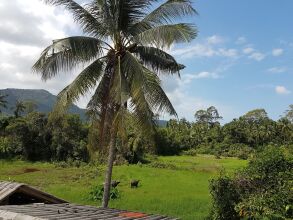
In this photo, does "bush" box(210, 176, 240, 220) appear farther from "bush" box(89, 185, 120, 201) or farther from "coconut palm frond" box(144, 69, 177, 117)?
"bush" box(89, 185, 120, 201)

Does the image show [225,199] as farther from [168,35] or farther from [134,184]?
[134,184]

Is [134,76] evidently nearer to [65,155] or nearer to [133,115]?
[133,115]

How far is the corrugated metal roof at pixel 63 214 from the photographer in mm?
7855

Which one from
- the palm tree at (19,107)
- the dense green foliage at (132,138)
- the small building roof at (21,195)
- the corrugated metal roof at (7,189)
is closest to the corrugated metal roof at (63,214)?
the corrugated metal roof at (7,189)

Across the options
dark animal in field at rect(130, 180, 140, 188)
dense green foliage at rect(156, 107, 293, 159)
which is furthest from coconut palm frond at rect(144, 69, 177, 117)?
dense green foliage at rect(156, 107, 293, 159)

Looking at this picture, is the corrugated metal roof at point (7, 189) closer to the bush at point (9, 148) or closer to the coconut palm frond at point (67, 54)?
the coconut palm frond at point (67, 54)

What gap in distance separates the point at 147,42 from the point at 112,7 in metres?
1.62

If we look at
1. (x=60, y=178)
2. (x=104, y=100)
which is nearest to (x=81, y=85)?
(x=104, y=100)

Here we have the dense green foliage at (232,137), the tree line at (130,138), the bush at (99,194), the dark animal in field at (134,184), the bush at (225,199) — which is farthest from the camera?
the dense green foliage at (232,137)

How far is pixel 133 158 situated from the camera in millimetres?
42656

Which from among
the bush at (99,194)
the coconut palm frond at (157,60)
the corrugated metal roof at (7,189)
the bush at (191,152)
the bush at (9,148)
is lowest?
the bush at (99,194)

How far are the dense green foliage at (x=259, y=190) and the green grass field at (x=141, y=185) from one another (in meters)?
3.87

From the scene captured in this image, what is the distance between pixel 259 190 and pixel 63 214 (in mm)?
5908

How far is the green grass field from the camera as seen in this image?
1972cm
